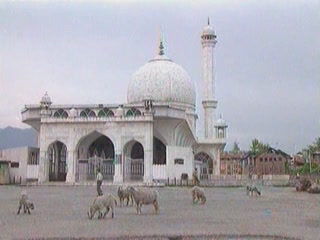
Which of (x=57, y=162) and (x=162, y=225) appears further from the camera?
(x=57, y=162)

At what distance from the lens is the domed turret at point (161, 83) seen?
50219 millimetres

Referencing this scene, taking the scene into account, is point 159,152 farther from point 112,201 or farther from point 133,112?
point 112,201

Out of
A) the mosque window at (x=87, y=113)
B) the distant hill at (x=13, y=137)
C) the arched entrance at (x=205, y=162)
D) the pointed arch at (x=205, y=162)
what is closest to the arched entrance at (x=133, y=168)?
the mosque window at (x=87, y=113)

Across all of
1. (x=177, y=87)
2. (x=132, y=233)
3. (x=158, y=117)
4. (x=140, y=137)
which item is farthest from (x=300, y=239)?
(x=177, y=87)

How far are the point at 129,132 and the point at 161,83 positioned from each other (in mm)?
11196

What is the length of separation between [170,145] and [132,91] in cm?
1000

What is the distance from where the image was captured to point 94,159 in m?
41.7

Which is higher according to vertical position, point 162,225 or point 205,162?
point 205,162

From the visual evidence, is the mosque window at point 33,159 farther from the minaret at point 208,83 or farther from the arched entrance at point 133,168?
the minaret at point 208,83

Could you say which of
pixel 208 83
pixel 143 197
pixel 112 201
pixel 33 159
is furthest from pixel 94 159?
pixel 112 201

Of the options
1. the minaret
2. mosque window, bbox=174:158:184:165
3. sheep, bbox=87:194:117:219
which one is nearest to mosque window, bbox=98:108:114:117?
mosque window, bbox=174:158:184:165

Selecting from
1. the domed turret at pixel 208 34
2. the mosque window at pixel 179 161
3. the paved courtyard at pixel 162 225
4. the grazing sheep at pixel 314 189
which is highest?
the domed turret at pixel 208 34

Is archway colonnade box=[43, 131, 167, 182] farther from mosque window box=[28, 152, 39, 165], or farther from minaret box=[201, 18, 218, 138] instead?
minaret box=[201, 18, 218, 138]

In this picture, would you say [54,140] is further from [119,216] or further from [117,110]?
[119,216]
